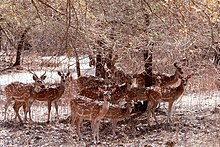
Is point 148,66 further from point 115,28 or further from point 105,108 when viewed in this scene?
point 115,28

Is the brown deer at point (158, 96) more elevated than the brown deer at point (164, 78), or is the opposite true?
the brown deer at point (164, 78)

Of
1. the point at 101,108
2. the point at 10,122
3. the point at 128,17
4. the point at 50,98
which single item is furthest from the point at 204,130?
the point at 10,122

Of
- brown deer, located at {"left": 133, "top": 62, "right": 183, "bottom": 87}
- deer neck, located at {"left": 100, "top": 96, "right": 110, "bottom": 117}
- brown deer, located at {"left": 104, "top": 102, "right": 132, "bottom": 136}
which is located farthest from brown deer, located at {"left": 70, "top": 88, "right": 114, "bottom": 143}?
brown deer, located at {"left": 133, "top": 62, "right": 183, "bottom": 87}

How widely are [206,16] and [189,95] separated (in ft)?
24.7

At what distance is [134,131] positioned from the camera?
8.62 meters

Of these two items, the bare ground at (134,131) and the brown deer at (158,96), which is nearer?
the bare ground at (134,131)

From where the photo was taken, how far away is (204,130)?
8.46 m

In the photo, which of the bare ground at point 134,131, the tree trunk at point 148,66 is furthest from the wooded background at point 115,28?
the bare ground at point 134,131

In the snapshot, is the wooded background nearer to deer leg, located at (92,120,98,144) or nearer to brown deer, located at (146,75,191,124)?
brown deer, located at (146,75,191,124)

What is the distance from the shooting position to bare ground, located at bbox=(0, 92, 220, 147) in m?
7.82

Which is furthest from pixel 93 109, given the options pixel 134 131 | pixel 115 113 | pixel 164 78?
pixel 164 78

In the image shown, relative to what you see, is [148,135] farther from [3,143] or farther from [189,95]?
[189,95]

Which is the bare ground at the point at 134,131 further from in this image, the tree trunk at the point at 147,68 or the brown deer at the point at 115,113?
the tree trunk at the point at 147,68

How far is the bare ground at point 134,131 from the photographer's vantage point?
7.82 m
